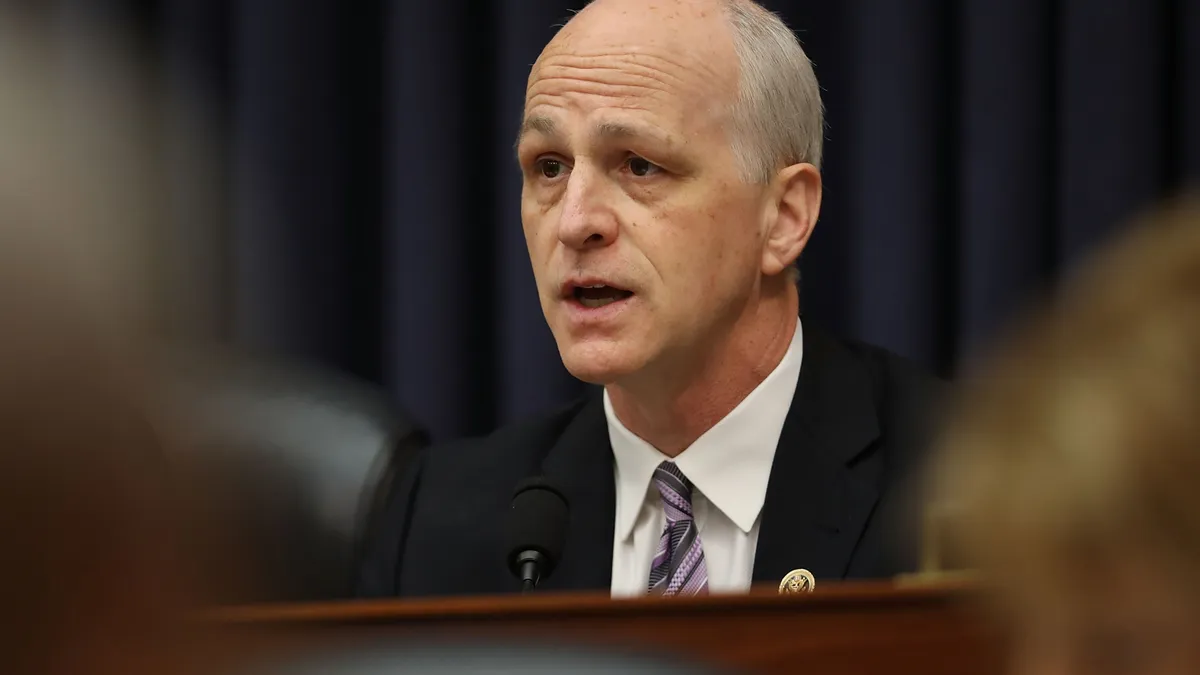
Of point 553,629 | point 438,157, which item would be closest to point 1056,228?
point 438,157

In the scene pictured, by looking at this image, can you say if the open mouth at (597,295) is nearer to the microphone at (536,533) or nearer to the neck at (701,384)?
the neck at (701,384)

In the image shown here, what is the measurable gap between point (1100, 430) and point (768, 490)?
3.78 feet

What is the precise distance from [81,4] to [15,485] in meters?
2.00

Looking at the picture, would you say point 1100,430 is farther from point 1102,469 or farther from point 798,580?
point 798,580

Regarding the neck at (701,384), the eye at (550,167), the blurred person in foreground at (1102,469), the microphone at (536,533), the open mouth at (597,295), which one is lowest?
the microphone at (536,533)

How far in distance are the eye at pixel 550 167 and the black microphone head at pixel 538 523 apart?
36 cm

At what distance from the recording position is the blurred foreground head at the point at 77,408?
0.29 metres

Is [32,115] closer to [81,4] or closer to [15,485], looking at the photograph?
[15,485]

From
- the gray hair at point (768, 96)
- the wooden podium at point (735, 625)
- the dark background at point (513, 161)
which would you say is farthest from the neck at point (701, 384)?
the wooden podium at point (735, 625)

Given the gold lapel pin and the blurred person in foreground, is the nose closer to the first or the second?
the gold lapel pin

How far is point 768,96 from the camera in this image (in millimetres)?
1527

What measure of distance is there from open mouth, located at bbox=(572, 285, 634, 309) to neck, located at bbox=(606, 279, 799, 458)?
3.4 inches

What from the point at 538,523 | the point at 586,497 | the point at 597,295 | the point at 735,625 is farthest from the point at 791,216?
the point at 735,625

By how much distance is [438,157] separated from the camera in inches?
79.1
